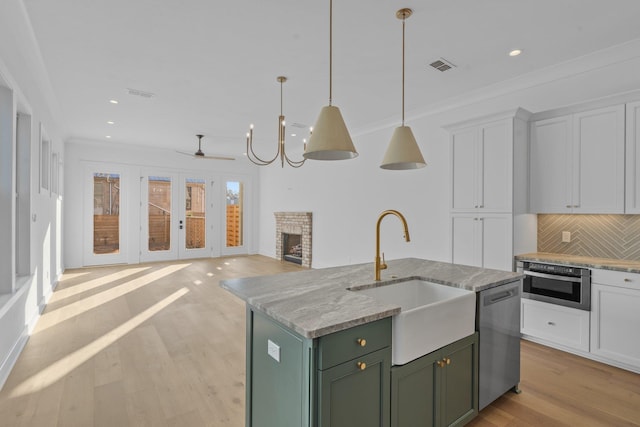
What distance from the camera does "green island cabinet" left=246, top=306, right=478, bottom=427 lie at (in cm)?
135

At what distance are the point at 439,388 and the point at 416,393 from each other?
201 millimetres

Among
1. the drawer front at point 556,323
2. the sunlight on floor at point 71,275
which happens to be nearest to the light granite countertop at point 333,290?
the drawer front at point 556,323

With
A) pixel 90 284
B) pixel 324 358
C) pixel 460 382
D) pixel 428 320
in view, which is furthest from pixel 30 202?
pixel 460 382

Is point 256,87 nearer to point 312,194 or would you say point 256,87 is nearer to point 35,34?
point 35,34

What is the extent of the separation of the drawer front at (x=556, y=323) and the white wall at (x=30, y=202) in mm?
4648

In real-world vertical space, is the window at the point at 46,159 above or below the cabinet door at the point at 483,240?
above

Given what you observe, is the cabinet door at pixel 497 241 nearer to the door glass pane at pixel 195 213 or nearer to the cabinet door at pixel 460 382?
the cabinet door at pixel 460 382

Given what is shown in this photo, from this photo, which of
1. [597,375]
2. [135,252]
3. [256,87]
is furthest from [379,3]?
[135,252]

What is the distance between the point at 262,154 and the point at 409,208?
15.6 ft

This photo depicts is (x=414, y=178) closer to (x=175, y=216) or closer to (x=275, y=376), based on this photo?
(x=275, y=376)

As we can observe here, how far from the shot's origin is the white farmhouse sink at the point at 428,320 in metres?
1.60

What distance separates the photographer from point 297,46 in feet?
10.3

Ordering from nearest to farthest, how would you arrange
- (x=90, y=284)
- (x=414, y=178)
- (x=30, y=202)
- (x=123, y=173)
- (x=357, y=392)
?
(x=357, y=392) → (x=30, y=202) → (x=414, y=178) → (x=90, y=284) → (x=123, y=173)

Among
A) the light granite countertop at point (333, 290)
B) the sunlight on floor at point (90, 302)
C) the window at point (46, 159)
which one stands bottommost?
the sunlight on floor at point (90, 302)
